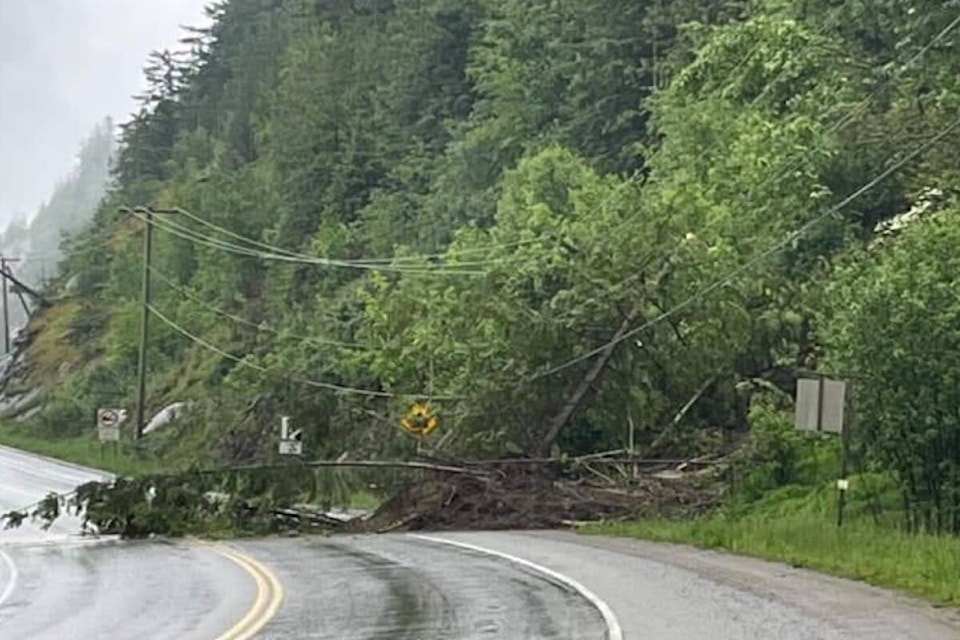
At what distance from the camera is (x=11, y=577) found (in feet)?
75.6

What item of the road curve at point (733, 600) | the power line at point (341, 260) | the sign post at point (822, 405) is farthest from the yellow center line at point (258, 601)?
the power line at point (341, 260)

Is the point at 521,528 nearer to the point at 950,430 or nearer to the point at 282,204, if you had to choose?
the point at 950,430

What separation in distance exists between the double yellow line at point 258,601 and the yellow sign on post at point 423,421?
Result: 1168 centimetres

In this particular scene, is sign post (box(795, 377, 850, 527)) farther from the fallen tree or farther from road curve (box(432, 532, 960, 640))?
the fallen tree

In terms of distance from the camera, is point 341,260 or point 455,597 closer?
point 455,597

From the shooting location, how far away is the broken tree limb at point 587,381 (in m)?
33.8

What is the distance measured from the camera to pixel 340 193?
77.4 m

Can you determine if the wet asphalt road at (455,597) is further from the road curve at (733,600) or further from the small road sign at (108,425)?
the small road sign at (108,425)

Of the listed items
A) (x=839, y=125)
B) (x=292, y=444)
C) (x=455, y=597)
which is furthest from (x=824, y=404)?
(x=839, y=125)

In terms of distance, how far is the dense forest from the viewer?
3241 centimetres

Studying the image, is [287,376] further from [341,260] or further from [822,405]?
[822,405]

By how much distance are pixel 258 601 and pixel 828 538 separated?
8.49 metres

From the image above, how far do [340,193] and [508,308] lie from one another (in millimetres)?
43525

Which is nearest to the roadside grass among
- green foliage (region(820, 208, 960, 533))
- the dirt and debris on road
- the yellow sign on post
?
green foliage (region(820, 208, 960, 533))
